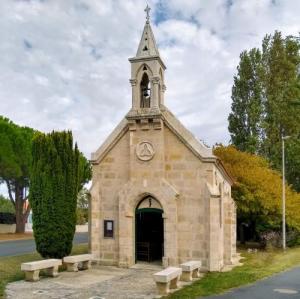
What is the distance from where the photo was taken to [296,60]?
40.4 m

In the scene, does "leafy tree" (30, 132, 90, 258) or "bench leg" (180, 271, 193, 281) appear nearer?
"bench leg" (180, 271, 193, 281)

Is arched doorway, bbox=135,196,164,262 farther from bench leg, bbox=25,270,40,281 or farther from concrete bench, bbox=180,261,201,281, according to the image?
bench leg, bbox=25,270,40,281

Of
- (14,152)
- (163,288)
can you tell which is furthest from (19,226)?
(163,288)

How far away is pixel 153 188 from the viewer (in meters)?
18.5

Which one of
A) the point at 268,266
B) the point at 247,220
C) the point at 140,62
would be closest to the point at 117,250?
the point at 268,266

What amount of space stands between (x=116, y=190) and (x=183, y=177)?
3382 millimetres

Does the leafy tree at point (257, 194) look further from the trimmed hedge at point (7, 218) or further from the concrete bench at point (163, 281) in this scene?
the trimmed hedge at point (7, 218)

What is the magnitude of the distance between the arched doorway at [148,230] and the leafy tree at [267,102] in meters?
18.8

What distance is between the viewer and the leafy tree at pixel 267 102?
1489 inches

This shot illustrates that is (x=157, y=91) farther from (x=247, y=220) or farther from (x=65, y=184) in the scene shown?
(x=247, y=220)

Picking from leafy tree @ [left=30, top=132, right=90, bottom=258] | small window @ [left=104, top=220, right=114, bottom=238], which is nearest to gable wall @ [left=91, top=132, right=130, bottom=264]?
small window @ [left=104, top=220, right=114, bottom=238]

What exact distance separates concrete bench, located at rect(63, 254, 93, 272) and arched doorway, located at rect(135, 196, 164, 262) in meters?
2.32

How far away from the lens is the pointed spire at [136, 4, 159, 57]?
19.5 meters

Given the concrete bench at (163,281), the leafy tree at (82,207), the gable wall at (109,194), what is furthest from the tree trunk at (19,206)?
the concrete bench at (163,281)
